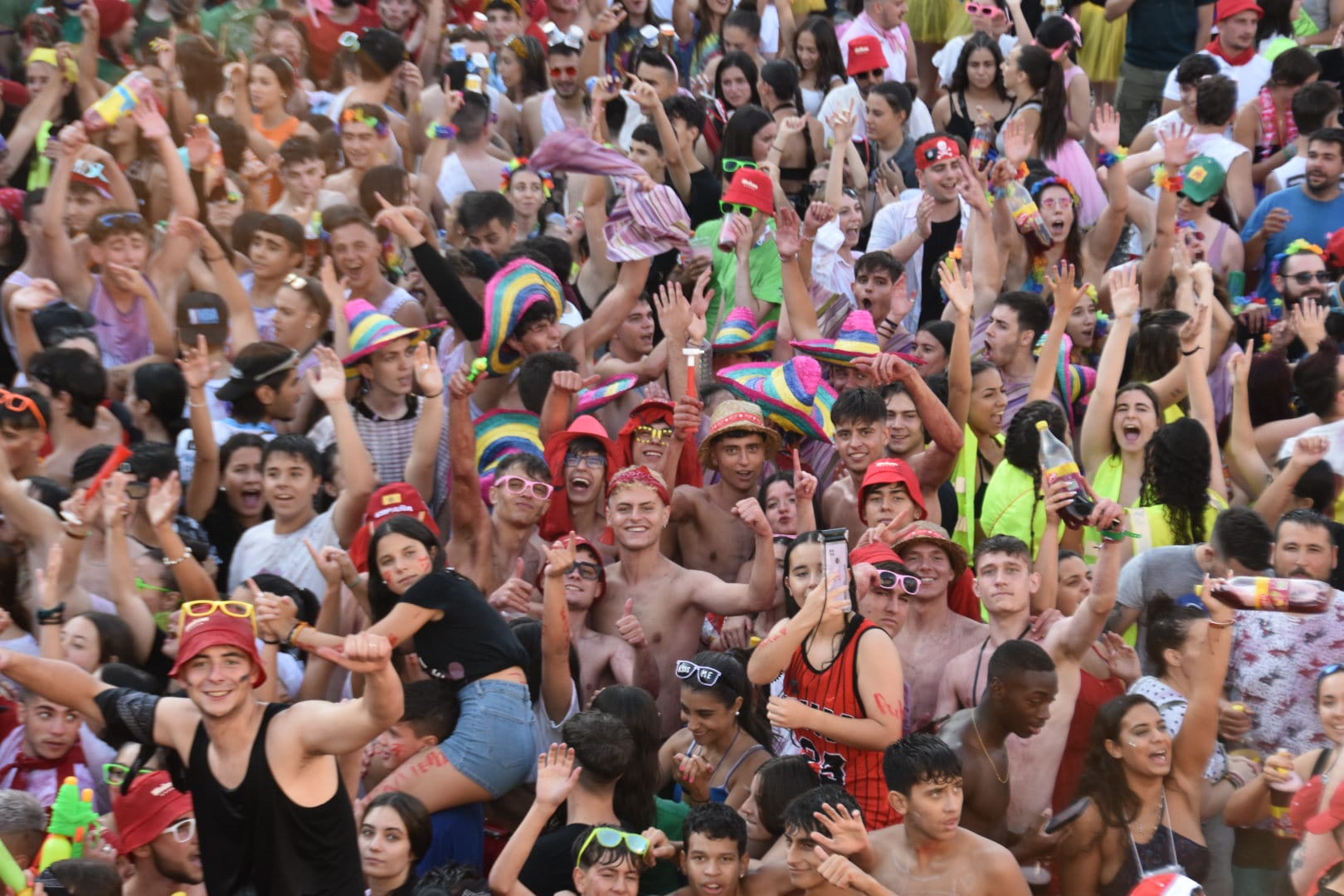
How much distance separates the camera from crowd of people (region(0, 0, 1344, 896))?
4.82m

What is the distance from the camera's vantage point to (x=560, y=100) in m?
9.81

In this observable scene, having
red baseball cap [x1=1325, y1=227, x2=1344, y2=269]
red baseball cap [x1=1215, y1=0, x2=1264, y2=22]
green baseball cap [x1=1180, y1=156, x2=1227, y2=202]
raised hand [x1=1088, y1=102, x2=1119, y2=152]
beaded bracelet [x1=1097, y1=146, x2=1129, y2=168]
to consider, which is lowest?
red baseball cap [x1=1325, y1=227, x2=1344, y2=269]

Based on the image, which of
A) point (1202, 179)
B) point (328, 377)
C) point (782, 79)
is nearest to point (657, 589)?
point (328, 377)

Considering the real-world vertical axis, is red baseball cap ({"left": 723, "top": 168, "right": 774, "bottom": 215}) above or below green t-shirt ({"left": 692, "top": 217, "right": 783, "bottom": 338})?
above

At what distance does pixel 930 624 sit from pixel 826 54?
508 centimetres

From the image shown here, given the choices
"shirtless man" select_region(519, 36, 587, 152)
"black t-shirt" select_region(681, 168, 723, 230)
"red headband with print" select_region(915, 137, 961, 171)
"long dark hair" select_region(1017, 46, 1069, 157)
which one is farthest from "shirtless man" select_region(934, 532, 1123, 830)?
"shirtless man" select_region(519, 36, 587, 152)

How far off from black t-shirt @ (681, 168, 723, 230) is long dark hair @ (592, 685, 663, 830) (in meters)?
3.91

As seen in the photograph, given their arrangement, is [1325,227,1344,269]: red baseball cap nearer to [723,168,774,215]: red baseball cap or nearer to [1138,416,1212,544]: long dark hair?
[1138,416,1212,544]: long dark hair

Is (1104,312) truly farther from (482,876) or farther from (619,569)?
(482,876)

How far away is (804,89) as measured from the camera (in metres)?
9.94

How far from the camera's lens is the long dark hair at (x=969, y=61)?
30.9 feet

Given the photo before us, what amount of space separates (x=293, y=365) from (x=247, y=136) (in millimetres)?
2330

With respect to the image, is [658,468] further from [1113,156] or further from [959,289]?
[1113,156]

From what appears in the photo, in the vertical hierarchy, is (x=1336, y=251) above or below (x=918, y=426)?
above
